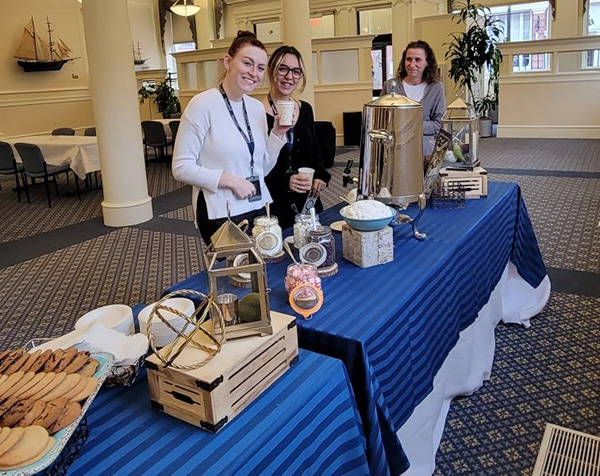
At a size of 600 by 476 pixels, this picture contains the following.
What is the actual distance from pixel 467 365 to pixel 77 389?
171 cm

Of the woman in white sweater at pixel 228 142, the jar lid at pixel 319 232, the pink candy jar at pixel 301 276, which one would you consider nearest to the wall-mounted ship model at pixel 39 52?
the woman in white sweater at pixel 228 142

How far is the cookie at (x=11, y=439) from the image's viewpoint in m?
0.90

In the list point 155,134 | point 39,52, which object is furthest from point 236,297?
point 39,52

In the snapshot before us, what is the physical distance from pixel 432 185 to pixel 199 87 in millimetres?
9161

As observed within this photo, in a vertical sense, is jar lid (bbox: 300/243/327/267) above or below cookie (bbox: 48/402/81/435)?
above

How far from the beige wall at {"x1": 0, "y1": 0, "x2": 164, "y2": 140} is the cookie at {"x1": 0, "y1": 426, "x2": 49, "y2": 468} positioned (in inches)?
439

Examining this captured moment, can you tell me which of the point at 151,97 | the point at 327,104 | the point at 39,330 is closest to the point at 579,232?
the point at 39,330

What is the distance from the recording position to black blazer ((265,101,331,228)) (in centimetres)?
262

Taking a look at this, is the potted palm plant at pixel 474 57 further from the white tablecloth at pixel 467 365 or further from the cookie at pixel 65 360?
the cookie at pixel 65 360

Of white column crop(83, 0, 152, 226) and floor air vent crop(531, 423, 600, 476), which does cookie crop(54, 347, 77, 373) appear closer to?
floor air vent crop(531, 423, 600, 476)

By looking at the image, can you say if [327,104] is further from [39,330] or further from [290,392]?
[290,392]

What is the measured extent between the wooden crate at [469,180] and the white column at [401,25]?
9696mm

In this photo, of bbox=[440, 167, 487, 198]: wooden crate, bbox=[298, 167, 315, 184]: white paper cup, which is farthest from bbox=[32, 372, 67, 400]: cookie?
bbox=[440, 167, 487, 198]: wooden crate

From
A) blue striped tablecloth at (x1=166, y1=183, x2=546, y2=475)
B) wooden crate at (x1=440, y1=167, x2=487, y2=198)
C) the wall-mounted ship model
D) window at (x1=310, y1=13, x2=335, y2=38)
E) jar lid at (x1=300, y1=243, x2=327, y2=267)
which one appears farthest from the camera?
window at (x1=310, y1=13, x2=335, y2=38)
